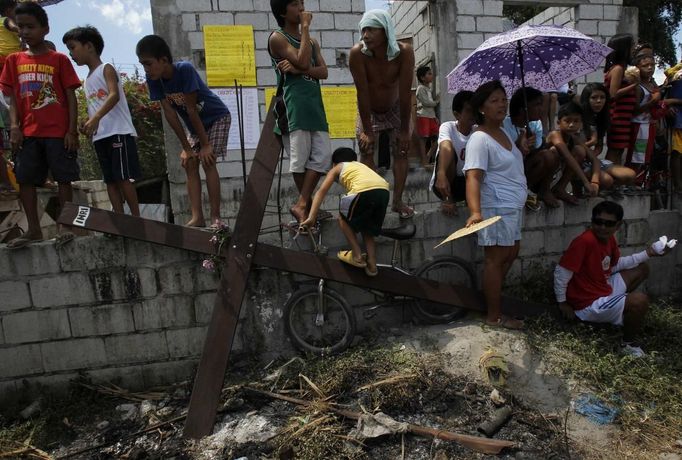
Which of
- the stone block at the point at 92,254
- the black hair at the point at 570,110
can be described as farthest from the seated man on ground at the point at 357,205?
the black hair at the point at 570,110

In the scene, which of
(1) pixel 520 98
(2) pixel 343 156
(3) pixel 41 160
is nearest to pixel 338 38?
(1) pixel 520 98

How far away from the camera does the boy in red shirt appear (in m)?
3.94

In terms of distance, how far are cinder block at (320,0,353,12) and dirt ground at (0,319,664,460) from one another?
4.50m

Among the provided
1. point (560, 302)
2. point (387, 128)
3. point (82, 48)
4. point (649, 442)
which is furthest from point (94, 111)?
point (649, 442)

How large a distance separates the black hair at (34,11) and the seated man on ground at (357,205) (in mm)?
2684

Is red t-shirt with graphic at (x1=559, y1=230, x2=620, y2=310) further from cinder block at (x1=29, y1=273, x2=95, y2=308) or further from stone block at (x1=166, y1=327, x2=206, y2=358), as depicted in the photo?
cinder block at (x1=29, y1=273, x2=95, y2=308)

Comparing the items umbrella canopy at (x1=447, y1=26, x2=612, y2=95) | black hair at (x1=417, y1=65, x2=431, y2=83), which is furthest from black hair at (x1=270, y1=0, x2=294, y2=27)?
black hair at (x1=417, y1=65, x2=431, y2=83)

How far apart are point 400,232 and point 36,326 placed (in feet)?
10.1

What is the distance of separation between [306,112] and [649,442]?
3474 millimetres

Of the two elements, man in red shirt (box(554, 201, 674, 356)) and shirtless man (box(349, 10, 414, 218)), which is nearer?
shirtless man (box(349, 10, 414, 218))

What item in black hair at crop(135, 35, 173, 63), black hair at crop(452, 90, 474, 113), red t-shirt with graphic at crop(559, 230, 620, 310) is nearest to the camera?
black hair at crop(135, 35, 173, 63)

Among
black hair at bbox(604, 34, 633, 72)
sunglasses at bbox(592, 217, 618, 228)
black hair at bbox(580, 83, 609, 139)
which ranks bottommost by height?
sunglasses at bbox(592, 217, 618, 228)

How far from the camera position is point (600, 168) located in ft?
16.5

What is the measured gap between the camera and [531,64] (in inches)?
197
